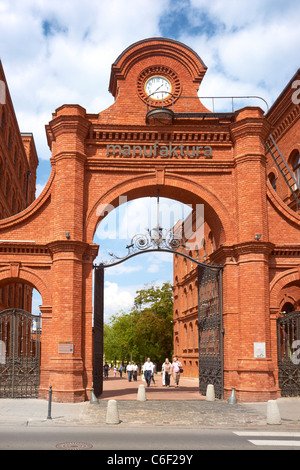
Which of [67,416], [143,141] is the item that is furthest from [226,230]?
[67,416]

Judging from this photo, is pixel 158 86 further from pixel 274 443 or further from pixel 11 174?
pixel 274 443

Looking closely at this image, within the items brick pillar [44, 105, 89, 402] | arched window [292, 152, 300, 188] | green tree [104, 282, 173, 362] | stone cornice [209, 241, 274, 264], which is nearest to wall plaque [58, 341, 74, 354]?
brick pillar [44, 105, 89, 402]

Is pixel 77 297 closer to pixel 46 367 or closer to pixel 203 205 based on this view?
pixel 46 367

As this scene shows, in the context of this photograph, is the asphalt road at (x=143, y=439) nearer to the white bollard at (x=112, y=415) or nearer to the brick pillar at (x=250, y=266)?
the white bollard at (x=112, y=415)

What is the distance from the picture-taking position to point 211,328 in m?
22.2

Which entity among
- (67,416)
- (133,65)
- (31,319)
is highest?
(133,65)

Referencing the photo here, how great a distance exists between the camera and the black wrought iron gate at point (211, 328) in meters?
20.9

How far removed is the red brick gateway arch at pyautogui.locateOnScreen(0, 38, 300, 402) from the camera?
2006 cm

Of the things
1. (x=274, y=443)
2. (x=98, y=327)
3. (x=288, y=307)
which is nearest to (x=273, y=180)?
(x=288, y=307)

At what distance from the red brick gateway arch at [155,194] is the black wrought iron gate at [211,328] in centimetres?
31

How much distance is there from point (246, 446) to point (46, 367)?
37.0 ft

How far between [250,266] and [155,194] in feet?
17.2

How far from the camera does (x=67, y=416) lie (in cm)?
1529

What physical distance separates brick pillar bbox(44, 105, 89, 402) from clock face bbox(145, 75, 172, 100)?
3.30 metres
